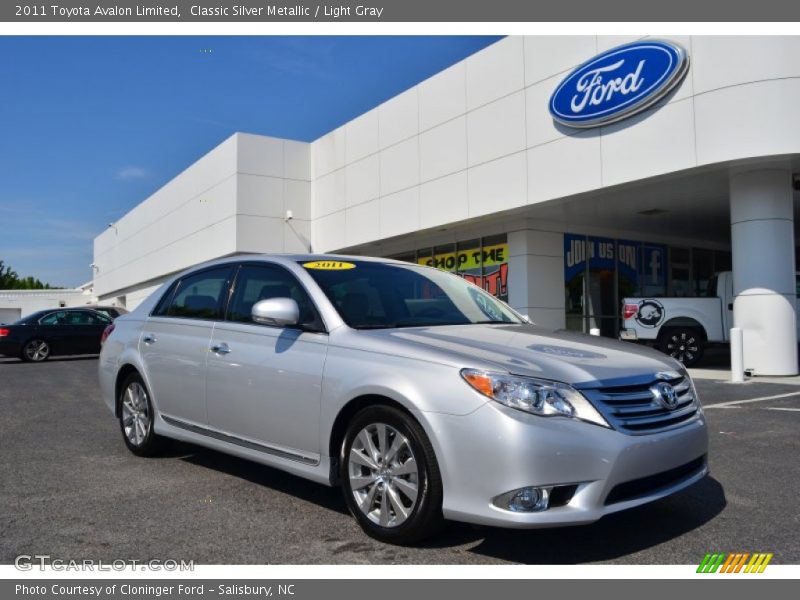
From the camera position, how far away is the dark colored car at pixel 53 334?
18859mm

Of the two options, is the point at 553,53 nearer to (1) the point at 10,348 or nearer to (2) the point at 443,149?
(2) the point at 443,149

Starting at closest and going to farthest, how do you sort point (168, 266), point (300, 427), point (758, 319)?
point (300, 427) < point (758, 319) < point (168, 266)

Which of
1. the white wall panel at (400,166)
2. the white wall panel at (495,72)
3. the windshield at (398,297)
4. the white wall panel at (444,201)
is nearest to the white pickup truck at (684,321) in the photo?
the white wall panel at (444,201)

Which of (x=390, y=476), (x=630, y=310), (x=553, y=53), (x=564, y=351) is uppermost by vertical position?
(x=553, y=53)

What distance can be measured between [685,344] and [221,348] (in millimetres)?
12389

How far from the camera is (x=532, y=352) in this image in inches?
150

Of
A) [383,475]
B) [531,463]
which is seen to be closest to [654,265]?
[383,475]

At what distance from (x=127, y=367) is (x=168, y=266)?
1142 inches

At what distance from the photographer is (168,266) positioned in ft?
111

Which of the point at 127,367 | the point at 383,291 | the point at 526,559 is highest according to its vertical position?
the point at 383,291

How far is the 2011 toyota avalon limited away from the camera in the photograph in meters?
3.34

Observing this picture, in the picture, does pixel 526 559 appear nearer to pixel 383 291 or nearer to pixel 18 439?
pixel 383 291

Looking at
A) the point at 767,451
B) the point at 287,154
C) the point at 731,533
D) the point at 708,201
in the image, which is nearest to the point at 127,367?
the point at 731,533

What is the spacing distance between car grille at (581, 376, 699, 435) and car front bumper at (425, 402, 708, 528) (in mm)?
80
